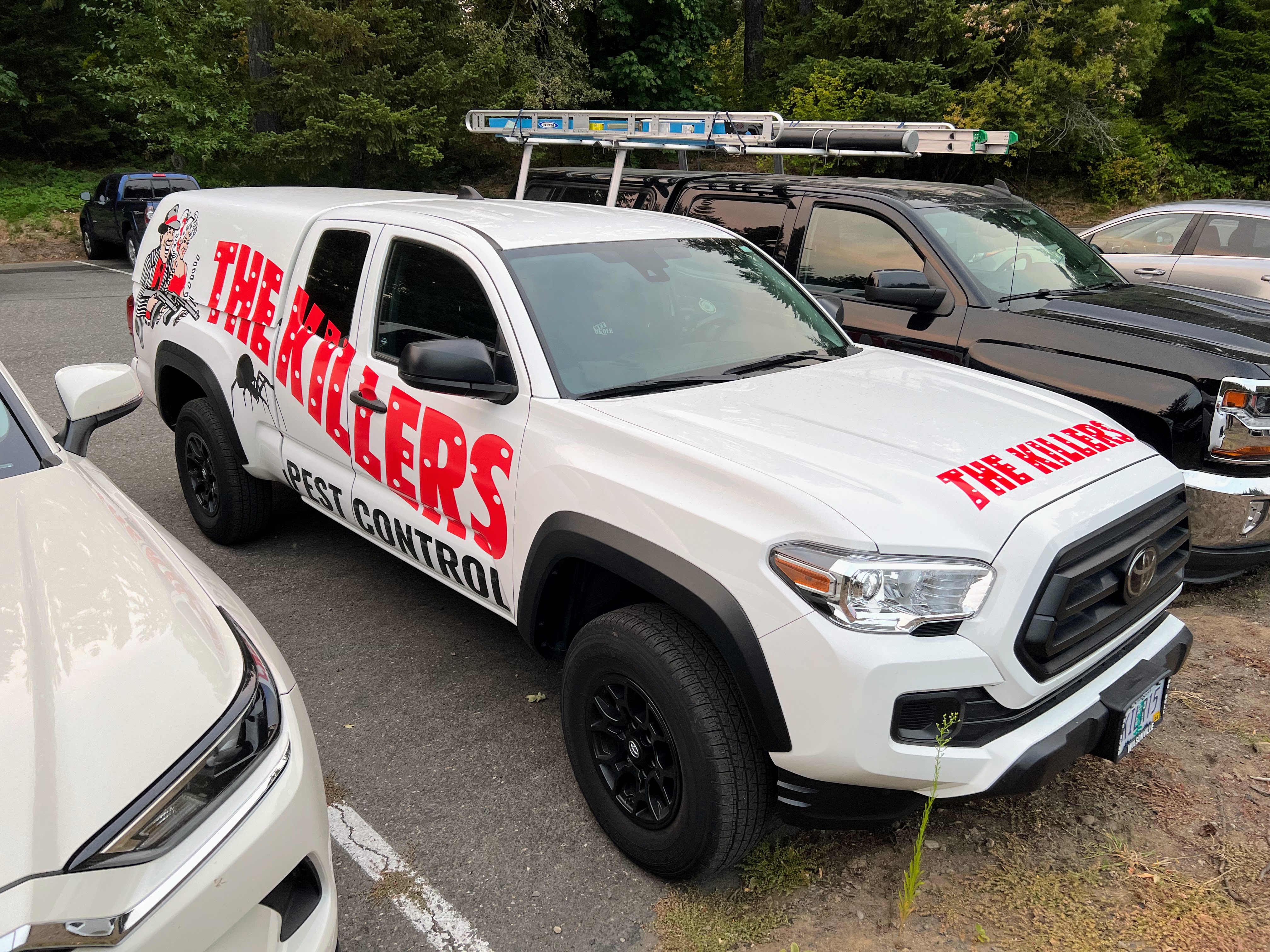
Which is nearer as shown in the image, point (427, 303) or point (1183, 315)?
point (427, 303)

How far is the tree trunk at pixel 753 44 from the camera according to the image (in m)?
24.0

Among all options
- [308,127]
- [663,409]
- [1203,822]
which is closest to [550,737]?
[663,409]

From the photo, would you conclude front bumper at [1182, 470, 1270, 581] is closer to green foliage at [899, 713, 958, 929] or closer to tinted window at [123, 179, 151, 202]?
green foliage at [899, 713, 958, 929]

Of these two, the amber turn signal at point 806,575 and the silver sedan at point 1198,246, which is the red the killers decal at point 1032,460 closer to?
the amber turn signal at point 806,575

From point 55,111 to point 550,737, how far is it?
2863cm

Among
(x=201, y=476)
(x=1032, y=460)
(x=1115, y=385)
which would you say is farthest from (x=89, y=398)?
(x=1115, y=385)

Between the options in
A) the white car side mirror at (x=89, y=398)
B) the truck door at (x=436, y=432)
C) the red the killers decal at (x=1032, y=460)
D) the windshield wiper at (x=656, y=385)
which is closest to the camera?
the red the killers decal at (x=1032, y=460)

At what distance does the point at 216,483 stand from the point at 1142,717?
13.7 feet

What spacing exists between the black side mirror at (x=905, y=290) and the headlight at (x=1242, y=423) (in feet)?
4.60

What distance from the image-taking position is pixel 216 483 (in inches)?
183

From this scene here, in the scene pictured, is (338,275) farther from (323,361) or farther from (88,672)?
(88,672)

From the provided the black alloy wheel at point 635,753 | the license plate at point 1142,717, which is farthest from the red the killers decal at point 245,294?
the license plate at point 1142,717

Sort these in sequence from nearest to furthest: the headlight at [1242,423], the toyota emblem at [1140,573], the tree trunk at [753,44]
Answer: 1. the toyota emblem at [1140,573]
2. the headlight at [1242,423]
3. the tree trunk at [753,44]

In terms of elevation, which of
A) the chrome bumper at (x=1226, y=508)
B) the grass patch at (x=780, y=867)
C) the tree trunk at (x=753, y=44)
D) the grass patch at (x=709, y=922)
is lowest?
the grass patch at (x=709, y=922)
